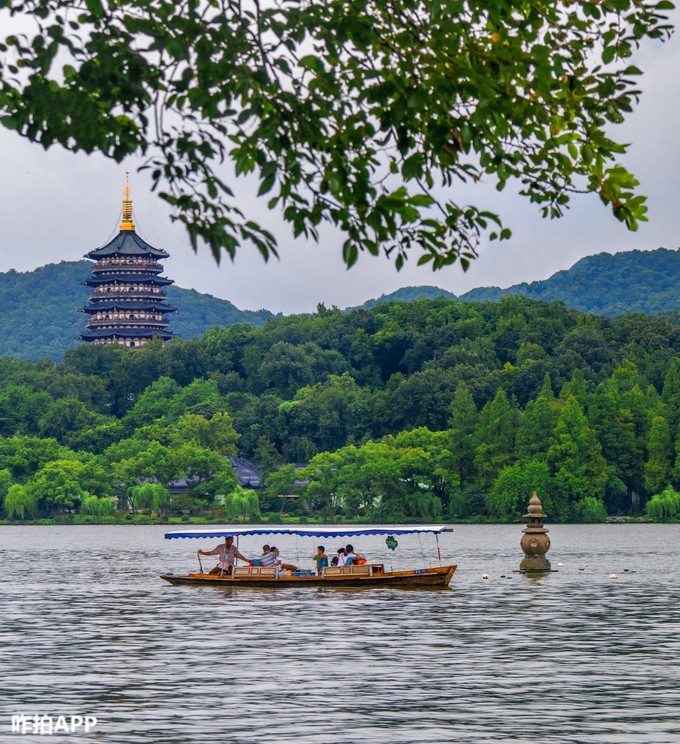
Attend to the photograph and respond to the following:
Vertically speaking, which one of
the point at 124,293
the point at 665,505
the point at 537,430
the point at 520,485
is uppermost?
the point at 124,293

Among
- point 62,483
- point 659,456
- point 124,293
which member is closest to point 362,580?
point 659,456

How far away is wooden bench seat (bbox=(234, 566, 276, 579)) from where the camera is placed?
157 feet

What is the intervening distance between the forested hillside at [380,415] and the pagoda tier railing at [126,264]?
18.6m

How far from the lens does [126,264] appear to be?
189 metres

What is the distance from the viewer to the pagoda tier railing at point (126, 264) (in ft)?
621

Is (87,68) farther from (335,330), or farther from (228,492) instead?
(335,330)

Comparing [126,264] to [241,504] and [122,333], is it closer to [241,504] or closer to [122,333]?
[122,333]

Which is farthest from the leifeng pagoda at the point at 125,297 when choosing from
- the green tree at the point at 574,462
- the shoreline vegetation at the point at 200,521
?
the green tree at the point at 574,462

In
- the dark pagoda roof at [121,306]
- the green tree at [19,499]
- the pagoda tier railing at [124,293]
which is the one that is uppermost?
the pagoda tier railing at [124,293]

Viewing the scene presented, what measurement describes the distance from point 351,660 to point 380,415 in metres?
116

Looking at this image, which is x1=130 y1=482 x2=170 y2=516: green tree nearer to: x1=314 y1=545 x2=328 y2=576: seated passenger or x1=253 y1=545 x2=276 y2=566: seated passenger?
x1=253 y1=545 x2=276 y2=566: seated passenger

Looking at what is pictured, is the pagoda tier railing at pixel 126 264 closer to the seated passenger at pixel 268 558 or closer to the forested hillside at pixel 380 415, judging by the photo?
the forested hillside at pixel 380 415

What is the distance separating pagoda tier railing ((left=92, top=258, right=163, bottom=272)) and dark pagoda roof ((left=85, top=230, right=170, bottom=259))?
0.76 m

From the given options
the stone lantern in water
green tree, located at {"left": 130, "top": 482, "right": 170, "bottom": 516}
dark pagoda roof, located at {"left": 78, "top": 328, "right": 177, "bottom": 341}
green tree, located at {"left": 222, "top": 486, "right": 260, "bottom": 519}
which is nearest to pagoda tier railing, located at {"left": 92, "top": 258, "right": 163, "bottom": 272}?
dark pagoda roof, located at {"left": 78, "top": 328, "right": 177, "bottom": 341}
